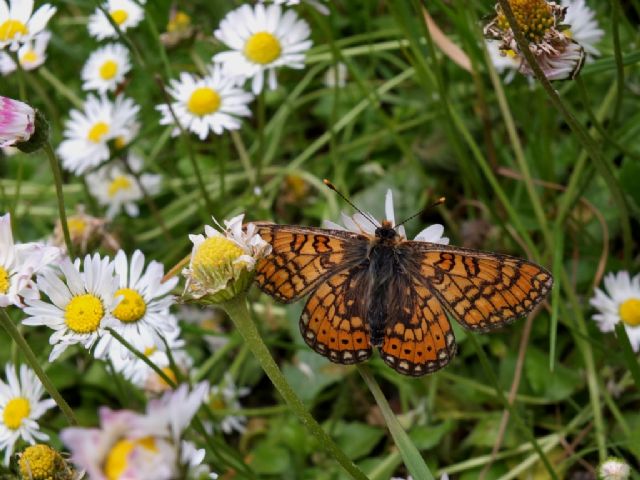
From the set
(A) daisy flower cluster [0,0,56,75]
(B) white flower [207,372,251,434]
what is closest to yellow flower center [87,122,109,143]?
(A) daisy flower cluster [0,0,56,75]

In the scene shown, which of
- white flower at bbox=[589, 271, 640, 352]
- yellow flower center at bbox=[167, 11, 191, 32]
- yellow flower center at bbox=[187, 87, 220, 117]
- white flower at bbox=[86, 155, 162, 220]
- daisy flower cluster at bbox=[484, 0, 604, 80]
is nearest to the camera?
daisy flower cluster at bbox=[484, 0, 604, 80]

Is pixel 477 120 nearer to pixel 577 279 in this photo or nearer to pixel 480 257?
pixel 577 279

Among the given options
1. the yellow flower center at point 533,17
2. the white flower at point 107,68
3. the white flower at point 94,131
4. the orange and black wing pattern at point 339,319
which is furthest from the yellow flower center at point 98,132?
the yellow flower center at point 533,17

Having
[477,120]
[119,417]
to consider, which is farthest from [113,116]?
[119,417]

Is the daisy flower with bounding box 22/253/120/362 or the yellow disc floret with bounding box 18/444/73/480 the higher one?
the daisy flower with bounding box 22/253/120/362

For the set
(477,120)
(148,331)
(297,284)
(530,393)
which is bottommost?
(530,393)

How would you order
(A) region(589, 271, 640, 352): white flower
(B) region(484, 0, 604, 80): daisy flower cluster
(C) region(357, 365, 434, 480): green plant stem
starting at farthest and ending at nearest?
(A) region(589, 271, 640, 352): white flower
(B) region(484, 0, 604, 80): daisy flower cluster
(C) region(357, 365, 434, 480): green plant stem

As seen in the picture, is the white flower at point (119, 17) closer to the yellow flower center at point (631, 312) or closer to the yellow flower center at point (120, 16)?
the yellow flower center at point (120, 16)

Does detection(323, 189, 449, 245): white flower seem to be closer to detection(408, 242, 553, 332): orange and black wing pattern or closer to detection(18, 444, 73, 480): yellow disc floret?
detection(408, 242, 553, 332): orange and black wing pattern
